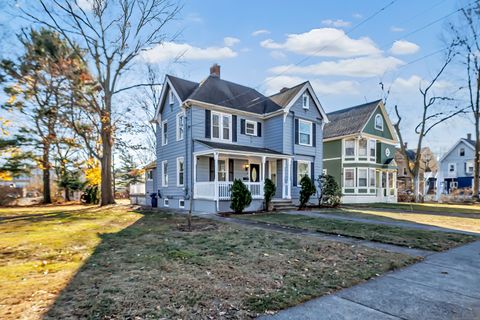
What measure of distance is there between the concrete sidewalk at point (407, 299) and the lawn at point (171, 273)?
21cm

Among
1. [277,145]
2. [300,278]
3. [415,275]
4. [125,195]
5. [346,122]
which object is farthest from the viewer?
[125,195]

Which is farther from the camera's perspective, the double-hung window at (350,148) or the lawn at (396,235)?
the double-hung window at (350,148)

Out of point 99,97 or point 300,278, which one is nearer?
point 300,278

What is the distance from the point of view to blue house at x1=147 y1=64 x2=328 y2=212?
15.3 m

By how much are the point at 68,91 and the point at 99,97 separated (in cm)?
289

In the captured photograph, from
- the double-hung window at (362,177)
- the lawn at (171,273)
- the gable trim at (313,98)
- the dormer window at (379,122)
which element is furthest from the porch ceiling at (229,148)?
the dormer window at (379,122)

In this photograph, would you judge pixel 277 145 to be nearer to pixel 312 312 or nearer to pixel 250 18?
pixel 250 18

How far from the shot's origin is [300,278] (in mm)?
4383

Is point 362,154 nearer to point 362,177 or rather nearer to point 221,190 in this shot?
point 362,177

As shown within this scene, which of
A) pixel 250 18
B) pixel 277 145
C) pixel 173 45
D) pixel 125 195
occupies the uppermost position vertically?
pixel 173 45

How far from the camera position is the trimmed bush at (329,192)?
17453 millimetres

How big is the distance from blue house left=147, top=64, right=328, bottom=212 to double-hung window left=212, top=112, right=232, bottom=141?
6 cm

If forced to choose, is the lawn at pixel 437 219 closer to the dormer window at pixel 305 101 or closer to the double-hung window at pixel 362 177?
the dormer window at pixel 305 101

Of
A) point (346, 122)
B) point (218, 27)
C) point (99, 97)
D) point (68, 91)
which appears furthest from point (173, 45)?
point (346, 122)
